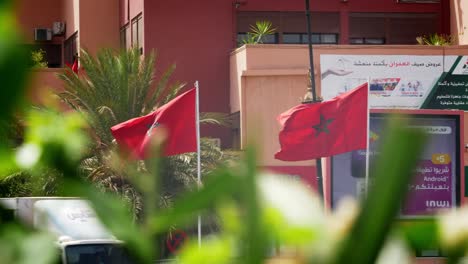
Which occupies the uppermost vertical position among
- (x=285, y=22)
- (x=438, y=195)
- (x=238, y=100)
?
(x=285, y=22)

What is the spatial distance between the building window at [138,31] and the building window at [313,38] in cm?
365

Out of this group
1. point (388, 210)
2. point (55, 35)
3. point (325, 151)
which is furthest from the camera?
point (55, 35)

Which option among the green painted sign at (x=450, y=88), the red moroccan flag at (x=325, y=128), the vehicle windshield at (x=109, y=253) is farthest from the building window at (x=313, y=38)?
the vehicle windshield at (x=109, y=253)

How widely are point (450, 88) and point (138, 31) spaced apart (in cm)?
823

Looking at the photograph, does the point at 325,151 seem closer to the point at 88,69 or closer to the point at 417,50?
the point at 88,69

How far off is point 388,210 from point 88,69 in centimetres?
2119

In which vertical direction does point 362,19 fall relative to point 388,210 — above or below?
above

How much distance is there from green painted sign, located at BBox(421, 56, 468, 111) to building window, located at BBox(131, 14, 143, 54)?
290 inches

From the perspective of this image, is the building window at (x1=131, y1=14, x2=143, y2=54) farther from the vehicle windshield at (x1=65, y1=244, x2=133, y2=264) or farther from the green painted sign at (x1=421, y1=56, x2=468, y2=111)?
the vehicle windshield at (x1=65, y1=244, x2=133, y2=264)

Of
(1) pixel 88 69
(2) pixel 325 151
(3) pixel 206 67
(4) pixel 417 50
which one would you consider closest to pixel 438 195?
(2) pixel 325 151

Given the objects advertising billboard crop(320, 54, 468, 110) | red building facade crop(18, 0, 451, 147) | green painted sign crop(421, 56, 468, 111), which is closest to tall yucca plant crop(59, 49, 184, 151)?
advertising billboard crop(320, 54, 468, 110)

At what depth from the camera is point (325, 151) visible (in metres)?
17.0

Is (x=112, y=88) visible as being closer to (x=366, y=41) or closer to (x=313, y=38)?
Result: (x=313, y=38)

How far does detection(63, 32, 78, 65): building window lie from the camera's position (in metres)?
31.8
